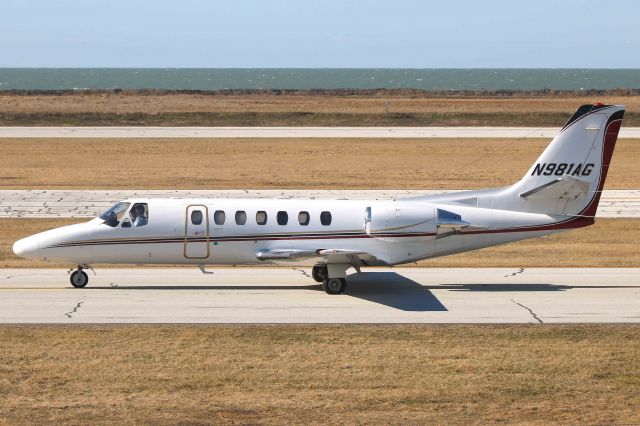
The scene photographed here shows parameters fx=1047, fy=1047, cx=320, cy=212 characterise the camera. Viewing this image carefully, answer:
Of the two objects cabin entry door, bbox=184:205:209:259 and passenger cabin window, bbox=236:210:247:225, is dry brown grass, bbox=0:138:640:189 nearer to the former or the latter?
passenger cabin window, bbox=236:210:247:225

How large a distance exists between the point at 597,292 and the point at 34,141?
51.3 meters

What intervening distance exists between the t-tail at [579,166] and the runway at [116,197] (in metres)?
15.2

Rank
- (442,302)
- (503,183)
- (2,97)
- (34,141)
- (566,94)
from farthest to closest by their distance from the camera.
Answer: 1. (566,94)
2. (2,97)
3. (34,141)
4. (503,183)
5. (442,302)

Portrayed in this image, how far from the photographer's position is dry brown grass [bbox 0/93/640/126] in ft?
285

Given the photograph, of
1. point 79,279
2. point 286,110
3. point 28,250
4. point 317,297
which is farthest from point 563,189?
point 286,110

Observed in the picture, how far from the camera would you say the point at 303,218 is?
2898cm

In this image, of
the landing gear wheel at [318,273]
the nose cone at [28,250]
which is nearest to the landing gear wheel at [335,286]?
the landing gear wheel at [318,273]

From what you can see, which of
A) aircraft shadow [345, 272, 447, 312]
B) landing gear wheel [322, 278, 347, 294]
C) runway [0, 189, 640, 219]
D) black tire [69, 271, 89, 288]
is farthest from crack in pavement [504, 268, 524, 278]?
black tire [69, 271, 89, 288]

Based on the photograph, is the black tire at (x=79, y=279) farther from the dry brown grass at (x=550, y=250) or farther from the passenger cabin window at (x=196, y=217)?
the dry brown grass at (x=550, y=250)

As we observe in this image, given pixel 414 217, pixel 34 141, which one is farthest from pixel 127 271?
pixel 34 141

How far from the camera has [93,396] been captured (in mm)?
18812

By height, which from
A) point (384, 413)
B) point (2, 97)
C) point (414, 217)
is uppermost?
point (2, 97)

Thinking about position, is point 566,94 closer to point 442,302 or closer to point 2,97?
point 2,97

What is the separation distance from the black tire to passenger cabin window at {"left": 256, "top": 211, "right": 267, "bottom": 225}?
→ 5.12 m
